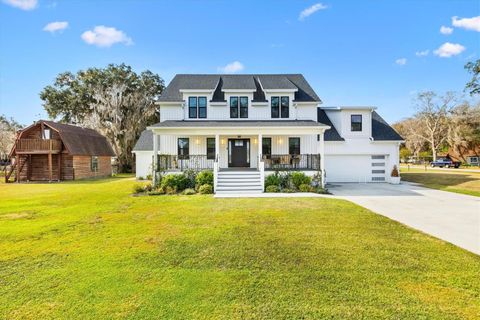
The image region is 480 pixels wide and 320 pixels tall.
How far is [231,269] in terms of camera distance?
163 inches

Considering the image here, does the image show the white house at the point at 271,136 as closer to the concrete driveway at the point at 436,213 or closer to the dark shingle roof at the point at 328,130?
the dark shingle roof at the point at 328,130

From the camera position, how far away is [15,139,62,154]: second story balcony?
68.2ft

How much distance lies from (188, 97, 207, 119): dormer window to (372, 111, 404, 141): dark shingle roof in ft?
41.6

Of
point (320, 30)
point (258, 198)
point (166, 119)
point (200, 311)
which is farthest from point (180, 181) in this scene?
point (320, 30)

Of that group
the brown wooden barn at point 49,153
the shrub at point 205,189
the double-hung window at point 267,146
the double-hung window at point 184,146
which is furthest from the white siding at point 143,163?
the double-hung window at point 267,146

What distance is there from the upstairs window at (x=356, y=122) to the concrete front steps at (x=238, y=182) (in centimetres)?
872

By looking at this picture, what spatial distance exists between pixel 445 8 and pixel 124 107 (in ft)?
109

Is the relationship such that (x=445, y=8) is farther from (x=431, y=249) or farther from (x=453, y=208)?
(x=431, y=249)

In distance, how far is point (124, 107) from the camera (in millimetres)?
30047

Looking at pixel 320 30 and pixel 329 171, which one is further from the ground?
pixel 320 30

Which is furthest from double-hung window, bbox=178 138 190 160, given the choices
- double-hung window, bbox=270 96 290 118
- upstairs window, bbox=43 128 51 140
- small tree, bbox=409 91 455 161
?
small tree, bbox=409 91 455 161

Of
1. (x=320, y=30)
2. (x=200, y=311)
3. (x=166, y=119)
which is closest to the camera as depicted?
(x=200, y=311)

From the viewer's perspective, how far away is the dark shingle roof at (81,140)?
21.4m

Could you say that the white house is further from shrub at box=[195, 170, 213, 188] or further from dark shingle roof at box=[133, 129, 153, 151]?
dark shingle roof at box=[133, 129, 153, 151]
